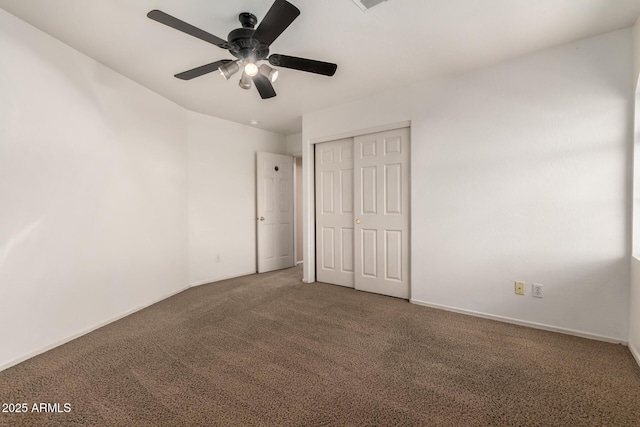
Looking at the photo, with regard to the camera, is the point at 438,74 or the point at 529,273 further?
the point at 438,74

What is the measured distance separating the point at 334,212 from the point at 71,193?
2.81 m

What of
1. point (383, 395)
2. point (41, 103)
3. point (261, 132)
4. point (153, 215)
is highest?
point (261, 132)

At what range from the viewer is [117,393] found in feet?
5.40

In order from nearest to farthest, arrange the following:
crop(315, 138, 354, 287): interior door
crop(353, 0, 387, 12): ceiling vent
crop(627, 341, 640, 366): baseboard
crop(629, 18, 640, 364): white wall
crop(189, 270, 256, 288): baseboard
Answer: crop(353, 0, 387, 12): ceiling vent
crop(627, 341, 640, 366): baseboard
crop(629, 18, 640, 364): white wall
crop(315, 138, 354, 287): interior door
crop(189, 270, 256, 288): baseboard

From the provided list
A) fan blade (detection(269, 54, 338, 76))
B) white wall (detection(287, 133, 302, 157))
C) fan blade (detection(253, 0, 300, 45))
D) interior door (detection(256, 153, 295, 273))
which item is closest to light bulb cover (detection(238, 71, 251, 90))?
fan blade (detection(269, 54, 338, 76))

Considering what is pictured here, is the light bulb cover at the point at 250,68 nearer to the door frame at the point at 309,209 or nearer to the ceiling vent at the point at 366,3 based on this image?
the ceiling vent at the point at 366,3

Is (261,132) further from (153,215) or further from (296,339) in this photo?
(296,339)

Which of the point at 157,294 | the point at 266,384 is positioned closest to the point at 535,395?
the point at 266,384

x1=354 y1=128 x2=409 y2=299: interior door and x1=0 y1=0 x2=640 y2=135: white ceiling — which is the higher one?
x1=0 y1=0 x2=640 y2=135: white ceiling

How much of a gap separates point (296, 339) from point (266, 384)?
0.60 meters

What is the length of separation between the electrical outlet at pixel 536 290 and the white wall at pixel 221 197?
3.75m

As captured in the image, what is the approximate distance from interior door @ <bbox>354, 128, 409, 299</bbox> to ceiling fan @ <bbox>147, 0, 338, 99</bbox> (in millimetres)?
1505

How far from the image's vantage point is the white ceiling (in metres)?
1.86

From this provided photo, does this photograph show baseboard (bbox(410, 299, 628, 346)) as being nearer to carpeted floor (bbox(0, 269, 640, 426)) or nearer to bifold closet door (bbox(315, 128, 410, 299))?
carpeted floor (bbox(0, 269, 640, 426))
